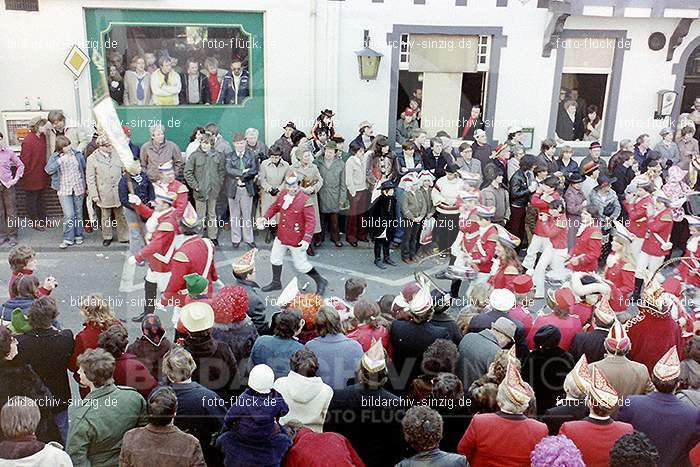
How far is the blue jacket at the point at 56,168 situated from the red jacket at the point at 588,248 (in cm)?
695

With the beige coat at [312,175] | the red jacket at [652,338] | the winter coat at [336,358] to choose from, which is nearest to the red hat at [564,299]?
the red jacket at [652,338]

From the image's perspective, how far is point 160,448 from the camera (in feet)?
13.7

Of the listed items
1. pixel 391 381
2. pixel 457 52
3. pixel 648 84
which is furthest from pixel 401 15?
pixel 391 381

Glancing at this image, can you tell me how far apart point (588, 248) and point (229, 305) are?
190 inches

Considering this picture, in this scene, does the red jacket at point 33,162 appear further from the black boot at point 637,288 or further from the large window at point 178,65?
the black boot at point 637,288

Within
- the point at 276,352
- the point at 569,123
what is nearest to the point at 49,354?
the point at 276,352

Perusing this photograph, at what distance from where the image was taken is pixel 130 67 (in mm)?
12297

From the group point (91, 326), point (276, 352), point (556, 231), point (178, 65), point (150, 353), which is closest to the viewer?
point (150, 353)

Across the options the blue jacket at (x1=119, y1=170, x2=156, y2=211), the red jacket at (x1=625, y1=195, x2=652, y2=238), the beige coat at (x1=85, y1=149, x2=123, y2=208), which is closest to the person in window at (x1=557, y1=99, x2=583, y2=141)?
the red jacket at (x1=625, y1=195, x2=652, y2=238)

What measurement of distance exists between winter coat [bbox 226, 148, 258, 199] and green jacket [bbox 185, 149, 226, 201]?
114mm

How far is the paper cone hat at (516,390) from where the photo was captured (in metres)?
4.41

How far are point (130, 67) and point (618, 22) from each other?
8.42m

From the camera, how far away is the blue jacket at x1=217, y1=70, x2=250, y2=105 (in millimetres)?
12648

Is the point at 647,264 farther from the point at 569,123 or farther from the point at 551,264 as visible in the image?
the point at 569,123
